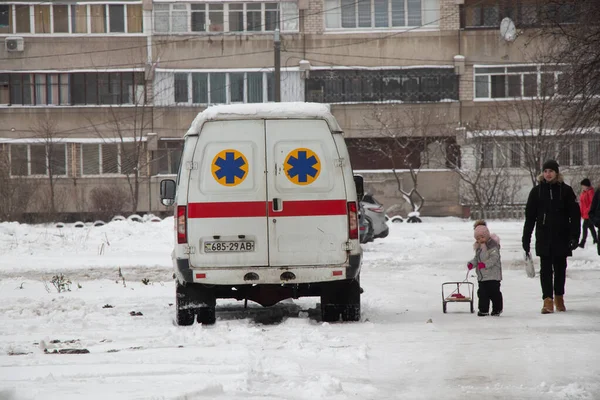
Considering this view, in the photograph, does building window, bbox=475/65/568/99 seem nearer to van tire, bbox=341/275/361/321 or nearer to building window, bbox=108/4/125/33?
building window, bbox=108/4/125/33

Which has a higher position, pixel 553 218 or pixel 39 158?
pixel 39 158

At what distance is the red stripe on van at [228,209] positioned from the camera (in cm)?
1102

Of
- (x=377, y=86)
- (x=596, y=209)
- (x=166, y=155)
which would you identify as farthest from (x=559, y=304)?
(x=166, y=155)

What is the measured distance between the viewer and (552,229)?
12.4m

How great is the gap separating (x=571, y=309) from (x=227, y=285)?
4325 millimetres

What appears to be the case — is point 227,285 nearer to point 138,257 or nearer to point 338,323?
point 338,323

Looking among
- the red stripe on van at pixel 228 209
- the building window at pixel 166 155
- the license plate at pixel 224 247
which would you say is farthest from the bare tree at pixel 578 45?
the building window at pixel 166 155

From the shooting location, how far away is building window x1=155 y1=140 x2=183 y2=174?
162ft

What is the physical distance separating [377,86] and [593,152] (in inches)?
412

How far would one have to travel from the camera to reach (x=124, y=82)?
162 ft

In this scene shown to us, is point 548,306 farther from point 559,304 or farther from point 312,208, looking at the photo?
point 312,208

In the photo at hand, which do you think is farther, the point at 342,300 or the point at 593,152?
the point at 593,152

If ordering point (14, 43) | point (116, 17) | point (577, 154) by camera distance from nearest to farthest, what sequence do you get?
1. point (577, 154)
2. point (14, 43)
3. point (116, 17)

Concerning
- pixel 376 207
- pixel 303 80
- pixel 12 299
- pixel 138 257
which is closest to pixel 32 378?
pixel 12 299
